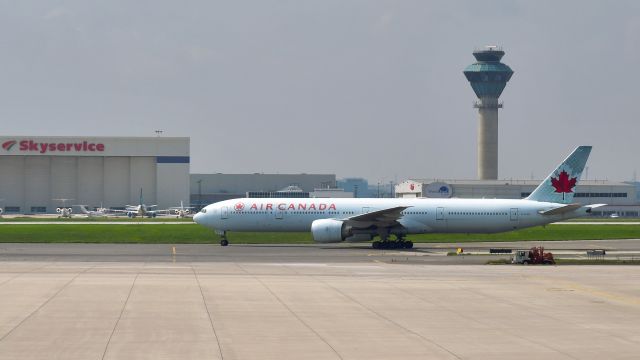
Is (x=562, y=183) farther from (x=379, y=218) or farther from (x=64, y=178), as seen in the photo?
(x=64, y=178)

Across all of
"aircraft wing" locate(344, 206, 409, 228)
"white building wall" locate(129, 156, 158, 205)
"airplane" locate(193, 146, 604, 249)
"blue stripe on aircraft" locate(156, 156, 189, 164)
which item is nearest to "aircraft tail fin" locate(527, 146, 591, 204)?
"airplane" locate(193, 146, 604, 249)

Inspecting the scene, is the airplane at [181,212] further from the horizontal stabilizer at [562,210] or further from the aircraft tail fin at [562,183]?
the horizontal stabilizer at [562,210]

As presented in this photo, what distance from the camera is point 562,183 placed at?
2356 inches

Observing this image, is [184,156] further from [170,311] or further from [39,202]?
[170,311]

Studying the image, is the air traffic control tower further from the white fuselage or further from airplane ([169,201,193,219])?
the white fuselage

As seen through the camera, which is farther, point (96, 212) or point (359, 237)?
point (96, 212)

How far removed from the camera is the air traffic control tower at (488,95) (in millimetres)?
183375

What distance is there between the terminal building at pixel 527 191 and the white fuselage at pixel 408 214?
239ft

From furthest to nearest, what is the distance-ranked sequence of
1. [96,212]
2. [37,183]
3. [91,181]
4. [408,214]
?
[91,181] → [37,183] → [96,212] → [408,214]

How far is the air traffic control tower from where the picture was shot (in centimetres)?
18338

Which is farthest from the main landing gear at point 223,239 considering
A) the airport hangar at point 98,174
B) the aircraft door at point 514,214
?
the airport hangar at point 98,174

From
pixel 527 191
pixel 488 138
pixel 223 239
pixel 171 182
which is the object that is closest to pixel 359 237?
pixel 223 239

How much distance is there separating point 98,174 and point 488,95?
7827 centimetres

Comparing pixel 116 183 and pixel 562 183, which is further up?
pixel 116 183
